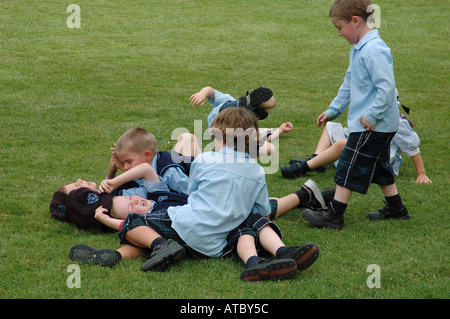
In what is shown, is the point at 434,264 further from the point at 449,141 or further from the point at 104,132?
the point at 104,132

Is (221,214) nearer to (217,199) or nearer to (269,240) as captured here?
(217,199)

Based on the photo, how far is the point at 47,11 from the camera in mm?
13438

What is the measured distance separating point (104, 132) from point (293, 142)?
206cm

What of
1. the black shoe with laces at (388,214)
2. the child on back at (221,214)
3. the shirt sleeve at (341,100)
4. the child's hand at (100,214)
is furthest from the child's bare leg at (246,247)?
the shirt sleeve at (341,100)

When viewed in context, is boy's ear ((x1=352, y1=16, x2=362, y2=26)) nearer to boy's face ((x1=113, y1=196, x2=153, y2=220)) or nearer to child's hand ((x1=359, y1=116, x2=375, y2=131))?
child's hand ((x1=359, y1=116, x2=375, y2=131))

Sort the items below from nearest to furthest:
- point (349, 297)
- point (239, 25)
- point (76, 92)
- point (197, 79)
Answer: point (349, 297) < point (76, 92) < point (197, 79) < point (239, 25)

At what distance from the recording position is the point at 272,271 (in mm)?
3242

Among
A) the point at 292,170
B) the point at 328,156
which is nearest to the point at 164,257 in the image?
the point at 292,170

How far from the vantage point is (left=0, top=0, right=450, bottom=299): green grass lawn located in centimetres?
332

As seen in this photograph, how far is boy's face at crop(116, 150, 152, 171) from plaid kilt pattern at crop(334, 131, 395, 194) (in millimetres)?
1367

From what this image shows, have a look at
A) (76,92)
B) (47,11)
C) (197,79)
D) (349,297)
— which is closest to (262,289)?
(349,297)

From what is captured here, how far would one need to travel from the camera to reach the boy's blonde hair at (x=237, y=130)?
12.0 feet

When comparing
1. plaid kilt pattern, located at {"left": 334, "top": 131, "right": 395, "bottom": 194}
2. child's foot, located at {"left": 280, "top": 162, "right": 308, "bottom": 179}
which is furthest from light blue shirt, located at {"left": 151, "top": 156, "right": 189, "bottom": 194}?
child's foot, located at {"left": 280, "top": 162, "right": 308, "bottom": 179}

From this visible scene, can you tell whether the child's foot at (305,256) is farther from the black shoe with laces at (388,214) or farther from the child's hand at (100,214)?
the child's hand at (100,214)
